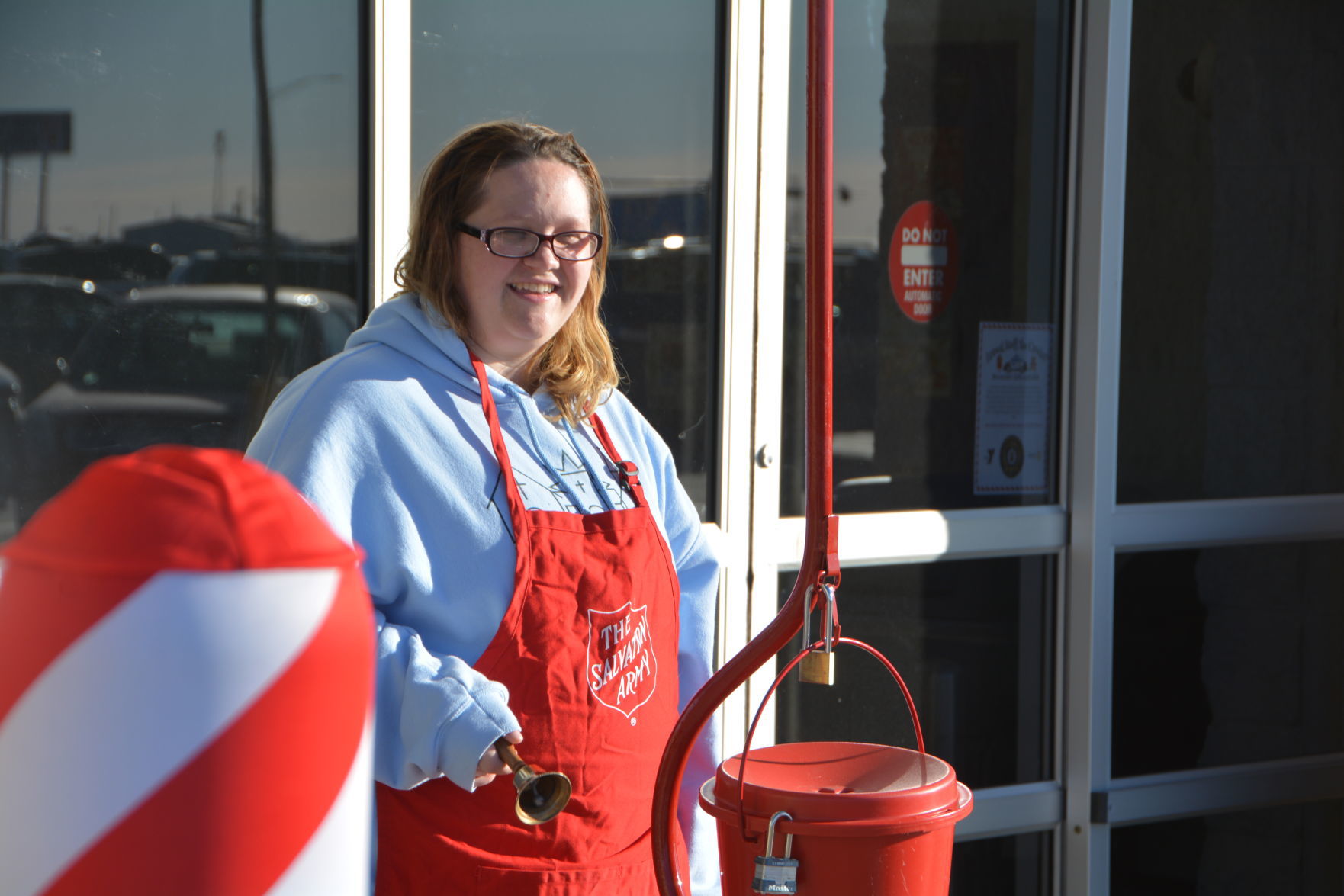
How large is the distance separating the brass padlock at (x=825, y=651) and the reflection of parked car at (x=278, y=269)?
4.69 ft

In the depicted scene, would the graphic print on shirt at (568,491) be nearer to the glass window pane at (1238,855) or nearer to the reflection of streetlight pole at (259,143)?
the reflection of streetlight pole at (259,143)

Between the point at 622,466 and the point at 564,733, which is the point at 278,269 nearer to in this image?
the point at 622,466

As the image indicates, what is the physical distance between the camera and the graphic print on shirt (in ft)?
5.78

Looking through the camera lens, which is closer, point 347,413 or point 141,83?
point 347,413

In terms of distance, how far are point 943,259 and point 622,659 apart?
185cm

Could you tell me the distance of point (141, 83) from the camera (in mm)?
2301

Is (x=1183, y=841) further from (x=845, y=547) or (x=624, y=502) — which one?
(x=624, y=502)

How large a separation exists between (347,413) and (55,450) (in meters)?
0.97

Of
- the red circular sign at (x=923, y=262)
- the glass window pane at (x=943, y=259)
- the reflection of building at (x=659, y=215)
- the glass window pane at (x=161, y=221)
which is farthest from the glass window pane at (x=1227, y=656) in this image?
the glass window pane at (x=161, y=221)

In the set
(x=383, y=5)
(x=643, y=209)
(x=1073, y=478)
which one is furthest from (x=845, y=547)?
(x=383, y=5)

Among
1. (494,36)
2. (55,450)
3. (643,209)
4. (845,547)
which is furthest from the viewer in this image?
(845,547)

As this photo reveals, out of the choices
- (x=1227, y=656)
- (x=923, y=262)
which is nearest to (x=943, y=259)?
(x=923, y=262)

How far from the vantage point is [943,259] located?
10.7ft

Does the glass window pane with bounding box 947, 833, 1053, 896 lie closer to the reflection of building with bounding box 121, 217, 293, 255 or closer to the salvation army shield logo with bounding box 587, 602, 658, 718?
the salvation army shield logo with bounding box 587, 602, 658, 718
